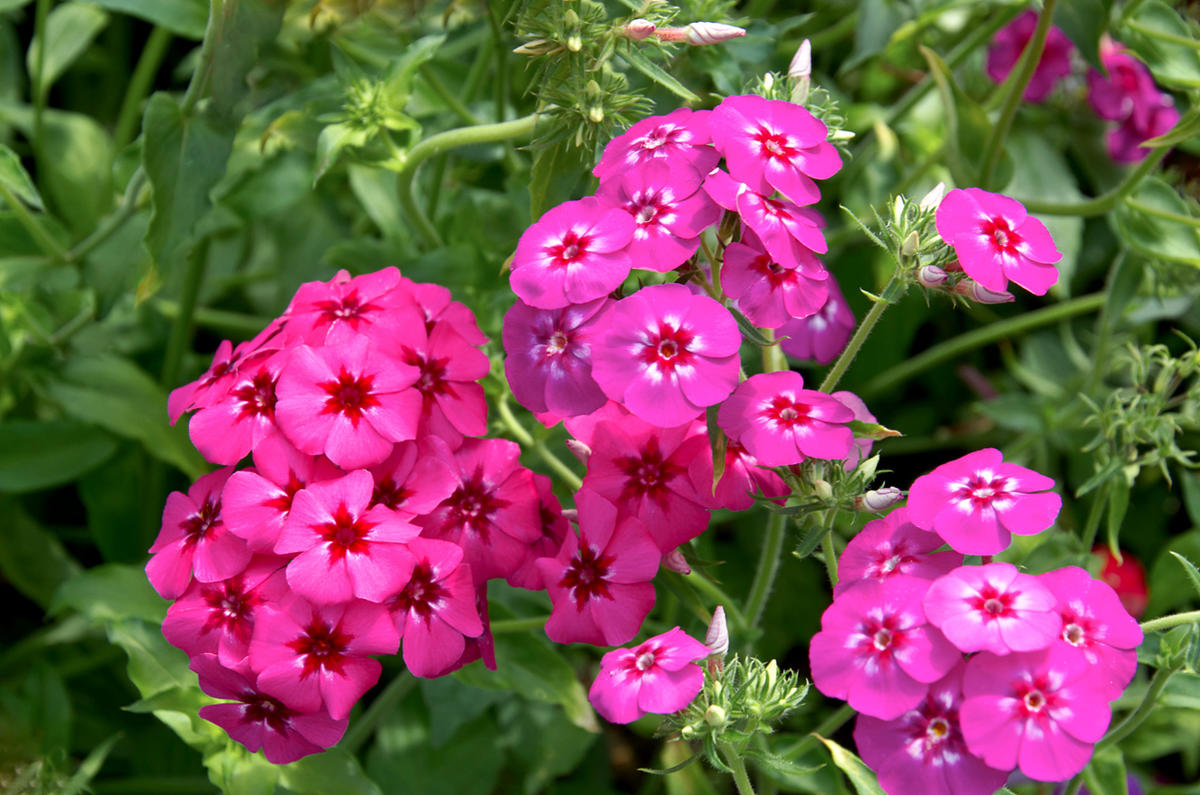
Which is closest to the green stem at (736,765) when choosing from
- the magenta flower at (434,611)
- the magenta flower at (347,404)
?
the magenta flower at (434,611)

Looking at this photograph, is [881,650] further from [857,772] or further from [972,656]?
[857,772]

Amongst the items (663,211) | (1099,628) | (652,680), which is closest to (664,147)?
(663,211)

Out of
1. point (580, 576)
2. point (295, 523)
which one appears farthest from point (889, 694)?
point (295, 523)

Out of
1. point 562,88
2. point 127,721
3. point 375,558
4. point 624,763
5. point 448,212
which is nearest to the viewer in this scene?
point 375,558

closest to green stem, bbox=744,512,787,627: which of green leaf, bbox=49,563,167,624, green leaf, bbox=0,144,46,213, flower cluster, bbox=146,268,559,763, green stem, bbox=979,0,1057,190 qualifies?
flower cluster, bbox=146,268,559,763

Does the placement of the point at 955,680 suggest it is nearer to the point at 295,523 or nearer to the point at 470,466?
the point at 470,466

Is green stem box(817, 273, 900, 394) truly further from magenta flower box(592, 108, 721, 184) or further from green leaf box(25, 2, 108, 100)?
green leaf box(25, 2, 108, 100)

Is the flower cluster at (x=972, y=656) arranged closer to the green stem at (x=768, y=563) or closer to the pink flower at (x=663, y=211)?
the green stem at (x=768, y=563)
